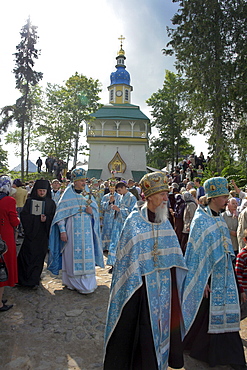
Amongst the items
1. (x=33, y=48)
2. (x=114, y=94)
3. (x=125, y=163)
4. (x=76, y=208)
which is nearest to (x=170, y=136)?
(x=125, y=163)

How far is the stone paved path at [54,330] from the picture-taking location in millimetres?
3293

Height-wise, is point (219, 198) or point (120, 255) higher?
point (219, 198)

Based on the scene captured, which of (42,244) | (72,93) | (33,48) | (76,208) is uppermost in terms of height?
(33,48)

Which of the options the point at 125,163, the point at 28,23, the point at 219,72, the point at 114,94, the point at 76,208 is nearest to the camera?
the point at 76,208

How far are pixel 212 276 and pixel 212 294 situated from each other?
0.19 metres

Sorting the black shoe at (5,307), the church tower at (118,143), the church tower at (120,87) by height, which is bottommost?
the black shoe at (5,307)

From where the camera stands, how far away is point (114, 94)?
41.9 m

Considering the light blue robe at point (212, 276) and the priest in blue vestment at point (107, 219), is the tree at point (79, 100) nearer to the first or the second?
the priest in blue vestment at point (107, 219)

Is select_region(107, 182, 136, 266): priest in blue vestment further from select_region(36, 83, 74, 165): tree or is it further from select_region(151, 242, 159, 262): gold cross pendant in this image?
select_region(36, 83, 74, 165): tree

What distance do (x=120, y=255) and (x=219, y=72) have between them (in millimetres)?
15910

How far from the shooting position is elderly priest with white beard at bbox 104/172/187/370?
8.33 feet

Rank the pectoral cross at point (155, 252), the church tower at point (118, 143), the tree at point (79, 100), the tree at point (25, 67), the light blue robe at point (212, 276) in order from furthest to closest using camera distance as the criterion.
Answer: the church tower at point (118, 143)
the tree at point (79, 100)
the tree at point (25, 67)
the light blue robe at point (212, 276)
the pectoral cross at point (155, 252)

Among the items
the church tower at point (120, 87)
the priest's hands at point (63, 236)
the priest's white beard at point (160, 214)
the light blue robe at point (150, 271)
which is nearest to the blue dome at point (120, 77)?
the church tower at point (120, 87)

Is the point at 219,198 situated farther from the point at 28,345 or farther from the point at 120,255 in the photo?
the point at 28,345
